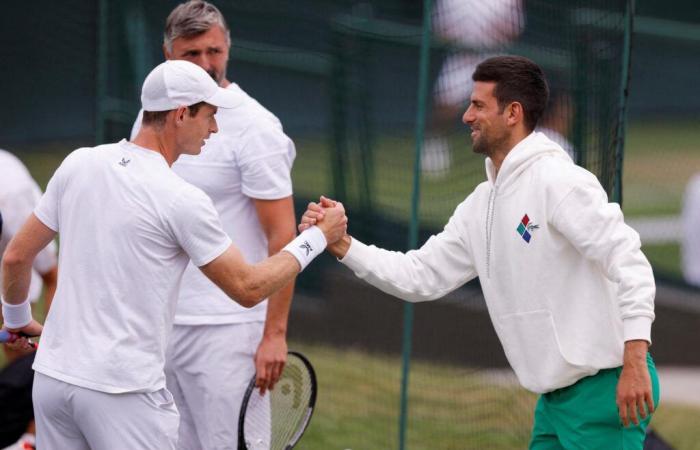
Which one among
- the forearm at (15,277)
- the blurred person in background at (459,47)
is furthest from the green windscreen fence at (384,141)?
the forearm at (15,277)

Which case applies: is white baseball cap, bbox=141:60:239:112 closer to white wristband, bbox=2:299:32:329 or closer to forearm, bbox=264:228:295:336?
white wristband, bbox=2:299:32:329

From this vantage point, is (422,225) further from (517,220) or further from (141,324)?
(141,324)

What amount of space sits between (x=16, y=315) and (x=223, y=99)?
3.49ft

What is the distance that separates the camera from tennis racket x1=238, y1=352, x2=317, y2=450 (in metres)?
5.54

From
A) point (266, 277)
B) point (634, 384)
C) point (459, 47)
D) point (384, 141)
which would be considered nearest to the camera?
point (634, 384)

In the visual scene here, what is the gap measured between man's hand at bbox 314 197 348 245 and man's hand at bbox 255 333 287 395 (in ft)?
1.92

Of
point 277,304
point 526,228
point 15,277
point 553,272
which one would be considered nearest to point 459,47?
point 277,304

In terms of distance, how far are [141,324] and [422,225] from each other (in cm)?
383

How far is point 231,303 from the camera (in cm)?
553

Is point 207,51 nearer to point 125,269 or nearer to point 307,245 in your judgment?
point 307,245

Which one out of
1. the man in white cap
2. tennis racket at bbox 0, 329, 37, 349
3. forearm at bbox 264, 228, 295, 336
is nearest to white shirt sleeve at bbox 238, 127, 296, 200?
forearm at bbox 264, 228, 295, 336

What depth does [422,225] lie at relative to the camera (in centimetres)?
815

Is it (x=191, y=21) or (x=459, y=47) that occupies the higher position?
(x=191, y=21)

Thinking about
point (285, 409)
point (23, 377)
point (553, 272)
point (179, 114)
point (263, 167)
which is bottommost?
point (23, 377)
